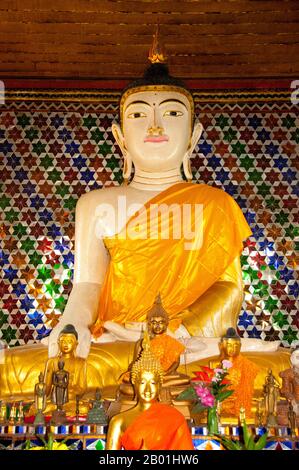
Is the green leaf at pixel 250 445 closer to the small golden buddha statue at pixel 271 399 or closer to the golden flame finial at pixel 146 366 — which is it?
the small golden buddha statue at pixel 271 399

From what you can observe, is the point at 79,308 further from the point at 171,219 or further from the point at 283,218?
the point at 283,218

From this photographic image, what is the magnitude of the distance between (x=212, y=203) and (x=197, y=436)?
2535mm

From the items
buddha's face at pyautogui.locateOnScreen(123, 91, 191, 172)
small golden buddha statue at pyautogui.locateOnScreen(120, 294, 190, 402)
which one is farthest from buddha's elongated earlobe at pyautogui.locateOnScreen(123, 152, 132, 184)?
small golden buddha statue at pyautogui.locateOnScreen(120, 294, 190, 402)

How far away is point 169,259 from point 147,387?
2293 millimetres

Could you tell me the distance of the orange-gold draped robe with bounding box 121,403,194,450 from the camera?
150 inches

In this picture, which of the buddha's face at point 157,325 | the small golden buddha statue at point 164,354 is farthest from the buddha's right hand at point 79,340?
the buddha's face at point 157,325

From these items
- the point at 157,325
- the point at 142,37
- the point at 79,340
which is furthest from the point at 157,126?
the point at 157,325

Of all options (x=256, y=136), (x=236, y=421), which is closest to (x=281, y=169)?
(x=256, y=136)

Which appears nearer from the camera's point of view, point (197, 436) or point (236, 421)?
point (197, 436)

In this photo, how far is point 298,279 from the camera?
707cm

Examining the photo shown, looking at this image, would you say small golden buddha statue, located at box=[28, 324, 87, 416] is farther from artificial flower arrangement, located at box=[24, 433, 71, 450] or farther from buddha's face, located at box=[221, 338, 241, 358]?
buddha's face, located at box=[221, 338, 241, 358]

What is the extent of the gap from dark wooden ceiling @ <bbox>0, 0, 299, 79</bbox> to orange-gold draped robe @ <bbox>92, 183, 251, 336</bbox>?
1.26m

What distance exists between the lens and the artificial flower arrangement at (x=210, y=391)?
4293 mm

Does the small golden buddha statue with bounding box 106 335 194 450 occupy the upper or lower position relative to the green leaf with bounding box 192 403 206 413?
lower
